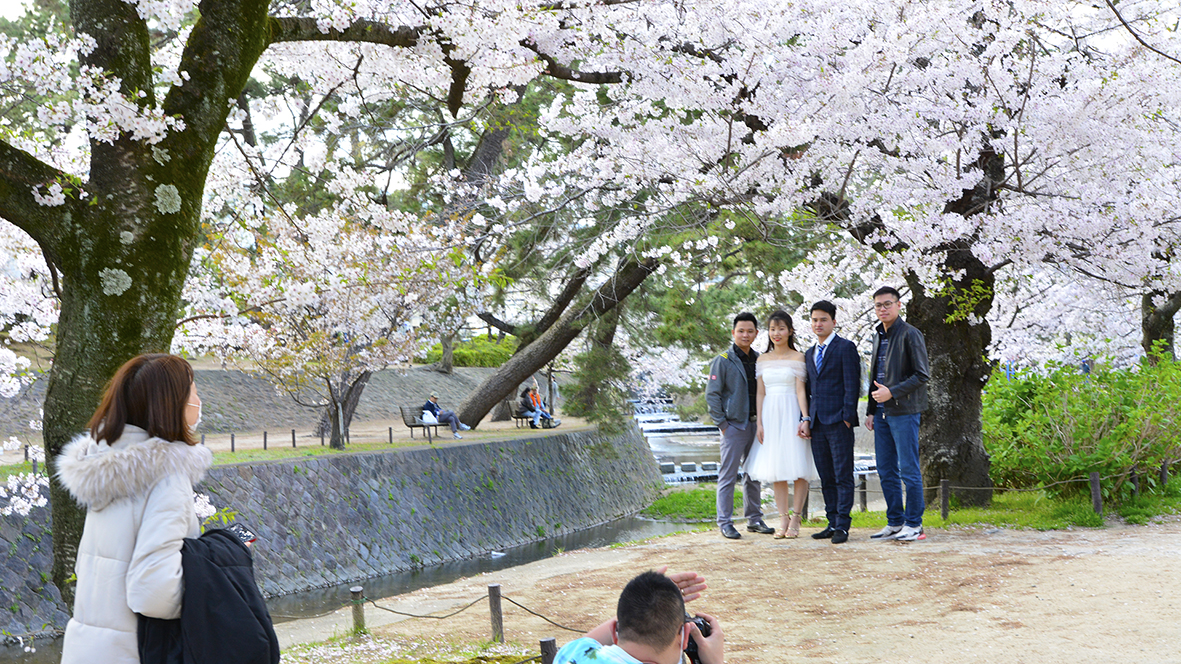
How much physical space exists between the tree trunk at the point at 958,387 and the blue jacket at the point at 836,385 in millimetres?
1963

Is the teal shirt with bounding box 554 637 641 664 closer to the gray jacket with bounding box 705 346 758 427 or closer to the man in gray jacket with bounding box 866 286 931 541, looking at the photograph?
the man in gray jacket with bounding box 866 286 931 541

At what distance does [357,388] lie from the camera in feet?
54.2

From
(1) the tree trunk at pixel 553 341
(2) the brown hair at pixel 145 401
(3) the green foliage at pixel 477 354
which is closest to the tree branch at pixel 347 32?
(2) the brown hair at pixel 145 401

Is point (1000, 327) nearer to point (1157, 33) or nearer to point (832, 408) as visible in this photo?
point (1157, 33)

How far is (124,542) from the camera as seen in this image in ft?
7.49

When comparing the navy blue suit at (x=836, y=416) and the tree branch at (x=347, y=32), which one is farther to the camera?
the navy blue suit at (x=836, y=416)

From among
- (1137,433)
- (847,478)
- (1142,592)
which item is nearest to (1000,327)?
(1137,433)

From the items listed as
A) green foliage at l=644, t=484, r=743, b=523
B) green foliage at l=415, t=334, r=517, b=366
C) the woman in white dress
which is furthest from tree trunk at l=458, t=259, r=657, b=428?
green foliage at l=415, t=334, r=517, b=366

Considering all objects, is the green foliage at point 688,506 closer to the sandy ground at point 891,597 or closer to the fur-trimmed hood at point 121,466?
the sandy ground at point 891,597

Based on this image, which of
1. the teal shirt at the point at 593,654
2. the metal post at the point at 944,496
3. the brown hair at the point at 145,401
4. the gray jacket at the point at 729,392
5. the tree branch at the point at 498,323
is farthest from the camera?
the tree branch at the point at 498,323

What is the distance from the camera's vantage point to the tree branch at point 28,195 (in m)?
3.58

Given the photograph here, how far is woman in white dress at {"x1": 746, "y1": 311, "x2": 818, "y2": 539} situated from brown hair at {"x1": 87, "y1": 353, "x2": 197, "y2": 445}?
4.83 metres

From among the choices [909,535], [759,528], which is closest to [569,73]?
[759,528]

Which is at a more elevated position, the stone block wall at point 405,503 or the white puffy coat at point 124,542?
the white puffy coat at point 124,542
